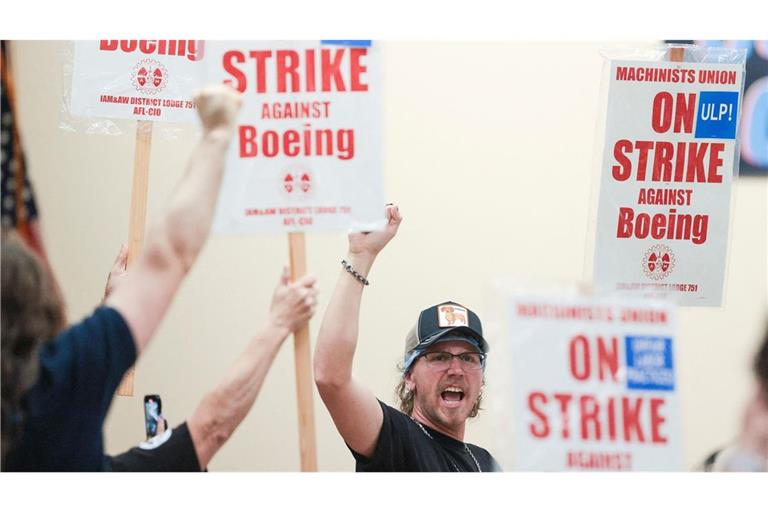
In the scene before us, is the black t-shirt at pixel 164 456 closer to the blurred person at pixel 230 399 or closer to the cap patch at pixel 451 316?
the blurred person at pixel 230 399

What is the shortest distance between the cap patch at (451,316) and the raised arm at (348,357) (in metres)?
0.48

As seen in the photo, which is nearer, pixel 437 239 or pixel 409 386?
pixel 409 386

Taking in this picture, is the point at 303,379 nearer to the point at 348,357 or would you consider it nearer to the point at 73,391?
the point at 348,357

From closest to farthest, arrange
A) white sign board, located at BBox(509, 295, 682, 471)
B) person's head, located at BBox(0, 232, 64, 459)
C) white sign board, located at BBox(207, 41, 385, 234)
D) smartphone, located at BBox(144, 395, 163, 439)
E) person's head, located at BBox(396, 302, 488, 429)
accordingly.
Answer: person's head, located at BBox(0, 232, 64, 459) < white sign board, located at BBox(509, 295, 682, 471) < white sign board, located at BBox(207, 41, 385, 234) < smartphone, located at BBox(144, 395, 163, 439) < person's head, located at BBox(396, 302, 488, 429)

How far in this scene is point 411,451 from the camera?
307 cm

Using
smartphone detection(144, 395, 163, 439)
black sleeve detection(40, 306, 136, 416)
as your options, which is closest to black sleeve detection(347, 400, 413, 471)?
smartphone detection(144, 395, 163, 439)

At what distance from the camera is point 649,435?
2.46 metres

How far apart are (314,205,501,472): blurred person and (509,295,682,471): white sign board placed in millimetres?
628

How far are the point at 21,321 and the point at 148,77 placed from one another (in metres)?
1.53

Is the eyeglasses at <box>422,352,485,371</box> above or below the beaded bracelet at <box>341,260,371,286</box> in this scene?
below

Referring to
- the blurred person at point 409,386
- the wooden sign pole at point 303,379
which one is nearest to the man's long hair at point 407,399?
the blurred person at point 409,386

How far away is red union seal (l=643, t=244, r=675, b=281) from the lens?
11.4 ft

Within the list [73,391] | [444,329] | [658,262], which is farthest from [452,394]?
[73,391]

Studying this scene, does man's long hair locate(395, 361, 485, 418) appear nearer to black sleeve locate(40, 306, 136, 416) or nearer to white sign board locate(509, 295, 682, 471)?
white sign board locate(509, 295, 682, 471)
